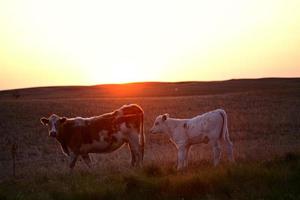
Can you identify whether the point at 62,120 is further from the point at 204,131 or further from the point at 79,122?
the point at 204,131

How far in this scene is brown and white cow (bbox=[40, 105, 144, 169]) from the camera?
17.3m

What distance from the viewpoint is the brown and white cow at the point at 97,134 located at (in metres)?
17.3

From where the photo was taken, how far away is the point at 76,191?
1046 centimetres

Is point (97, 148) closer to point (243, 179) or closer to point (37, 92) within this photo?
point (243, 179)

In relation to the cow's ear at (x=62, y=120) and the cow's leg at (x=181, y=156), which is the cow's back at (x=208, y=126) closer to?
the cow's leg at (x=181, y=156)

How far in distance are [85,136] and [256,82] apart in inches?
3239

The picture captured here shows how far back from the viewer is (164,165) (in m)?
14.7

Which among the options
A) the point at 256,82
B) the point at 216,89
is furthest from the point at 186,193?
the point at 256,82

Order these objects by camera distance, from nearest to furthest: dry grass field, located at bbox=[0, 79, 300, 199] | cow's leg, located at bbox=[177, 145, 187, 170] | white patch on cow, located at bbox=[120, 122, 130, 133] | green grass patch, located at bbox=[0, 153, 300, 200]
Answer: green grass patch, located at bbox=[0, 153, 300, 200] → dry grass field, located at bbox=[0, 79, 300, 199] → cow's leg, located at bbox=[177, 145, 187, 170] → white patch on cow, located at bbox=[120, 122, 130, 133]

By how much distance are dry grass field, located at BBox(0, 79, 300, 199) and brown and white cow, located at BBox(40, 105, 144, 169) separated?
0.56 metres

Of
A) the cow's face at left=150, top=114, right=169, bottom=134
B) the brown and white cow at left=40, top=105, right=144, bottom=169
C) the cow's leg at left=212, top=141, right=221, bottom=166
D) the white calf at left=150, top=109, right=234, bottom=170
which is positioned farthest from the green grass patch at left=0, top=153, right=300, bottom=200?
the brown and white cow at left=40, top=105, right=144, bottom=169

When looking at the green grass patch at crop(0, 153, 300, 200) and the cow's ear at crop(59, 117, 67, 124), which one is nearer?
the green grass patch at crop(0, 153, 300, 200)

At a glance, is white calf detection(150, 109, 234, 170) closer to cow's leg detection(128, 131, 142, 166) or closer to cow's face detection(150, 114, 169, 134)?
cow's face detection(150, 114, 169, 134)

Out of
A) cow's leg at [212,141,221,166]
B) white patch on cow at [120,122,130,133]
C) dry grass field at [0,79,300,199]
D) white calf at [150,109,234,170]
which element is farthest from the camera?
white patch on cow at [120,122,130,133]
